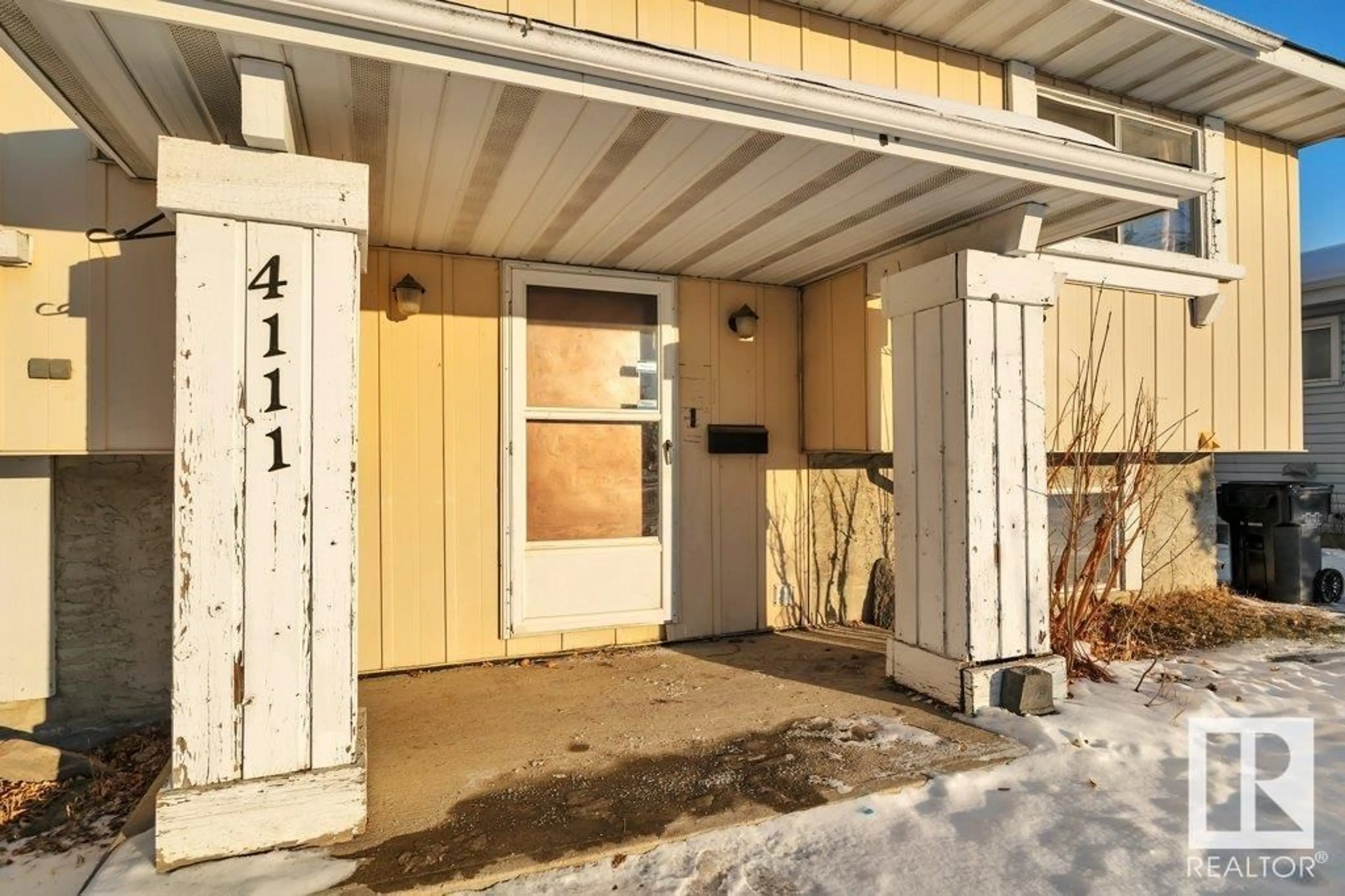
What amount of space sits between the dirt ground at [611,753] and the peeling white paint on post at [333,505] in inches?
14.6

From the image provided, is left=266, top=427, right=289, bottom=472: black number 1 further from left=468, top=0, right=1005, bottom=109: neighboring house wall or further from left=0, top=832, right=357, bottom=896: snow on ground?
left=468, top=0, right=1005, bottom=109: neighboring house wall

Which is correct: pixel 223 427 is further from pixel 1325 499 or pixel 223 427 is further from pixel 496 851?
pixel 1325 499

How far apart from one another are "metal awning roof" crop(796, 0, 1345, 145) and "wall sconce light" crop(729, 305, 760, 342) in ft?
5.41

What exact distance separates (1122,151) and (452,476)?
15.0 feet

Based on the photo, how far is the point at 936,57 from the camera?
14.0 feet

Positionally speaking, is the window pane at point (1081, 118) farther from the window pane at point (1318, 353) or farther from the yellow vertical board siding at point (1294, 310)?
the window pane at point (1318, 353)

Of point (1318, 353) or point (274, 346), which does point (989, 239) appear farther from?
point (1318, 353)

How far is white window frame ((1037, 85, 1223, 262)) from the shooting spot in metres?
4.66

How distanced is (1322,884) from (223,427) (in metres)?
3.17

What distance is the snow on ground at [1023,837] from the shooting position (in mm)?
1880

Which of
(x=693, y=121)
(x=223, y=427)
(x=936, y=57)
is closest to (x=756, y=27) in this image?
(x=936, y=57)

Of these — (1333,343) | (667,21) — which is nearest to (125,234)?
(667,21)

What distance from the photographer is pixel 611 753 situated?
2686 millimetres

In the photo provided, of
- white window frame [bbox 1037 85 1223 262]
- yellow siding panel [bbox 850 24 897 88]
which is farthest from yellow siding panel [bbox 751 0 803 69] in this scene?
white window frame [bbox 1037 85 1223 262]
